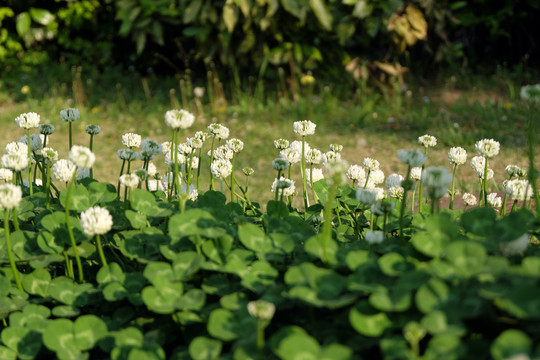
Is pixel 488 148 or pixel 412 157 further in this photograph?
pixel 488 148

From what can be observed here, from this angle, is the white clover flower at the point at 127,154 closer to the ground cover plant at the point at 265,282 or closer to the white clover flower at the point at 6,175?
the ground cover plant at the point at 265,282

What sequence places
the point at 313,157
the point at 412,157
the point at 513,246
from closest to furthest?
the point at 513,246 → the point at 412,157 → the point at 313,157

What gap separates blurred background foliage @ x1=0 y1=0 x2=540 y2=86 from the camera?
5.40 m

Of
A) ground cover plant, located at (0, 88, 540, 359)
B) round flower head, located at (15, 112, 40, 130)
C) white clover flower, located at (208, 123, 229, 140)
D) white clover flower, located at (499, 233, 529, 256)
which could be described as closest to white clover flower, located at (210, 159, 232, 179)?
white clover flower, located at (208, 123, 229, 140)

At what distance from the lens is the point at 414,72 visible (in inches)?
263

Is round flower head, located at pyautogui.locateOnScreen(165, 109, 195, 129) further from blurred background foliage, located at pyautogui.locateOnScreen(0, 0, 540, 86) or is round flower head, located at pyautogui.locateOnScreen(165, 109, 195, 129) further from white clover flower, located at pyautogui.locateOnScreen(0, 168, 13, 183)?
blurred background foliage, located at pyautogui.locateOnScreen(0, 0, 540, 86)

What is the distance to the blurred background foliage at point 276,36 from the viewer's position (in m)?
5.40

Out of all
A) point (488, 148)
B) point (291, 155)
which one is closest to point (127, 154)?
point (291, 155)

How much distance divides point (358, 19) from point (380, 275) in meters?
4.64

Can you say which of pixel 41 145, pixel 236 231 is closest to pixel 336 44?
pixel 41 145

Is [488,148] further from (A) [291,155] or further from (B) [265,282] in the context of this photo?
(B) [265,282]

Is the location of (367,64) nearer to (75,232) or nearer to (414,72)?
(414,72)

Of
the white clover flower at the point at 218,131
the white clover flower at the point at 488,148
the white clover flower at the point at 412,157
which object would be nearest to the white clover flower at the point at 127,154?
the white clover flower at the point at 218,131

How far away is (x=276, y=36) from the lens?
5.69 meters
